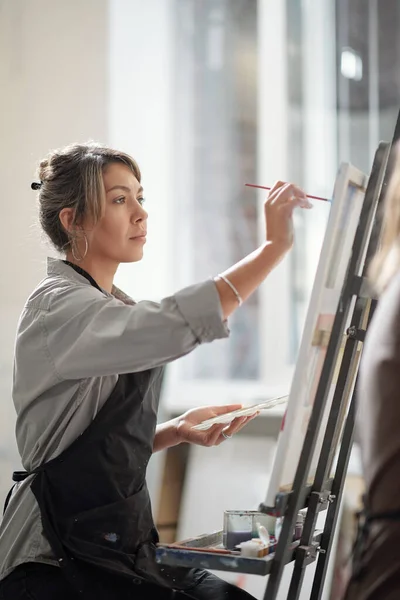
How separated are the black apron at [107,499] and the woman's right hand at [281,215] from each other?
42 centimetres

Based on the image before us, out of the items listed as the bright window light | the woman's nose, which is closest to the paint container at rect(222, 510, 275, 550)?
the woman's nose

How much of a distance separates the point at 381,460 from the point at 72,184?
927 mm

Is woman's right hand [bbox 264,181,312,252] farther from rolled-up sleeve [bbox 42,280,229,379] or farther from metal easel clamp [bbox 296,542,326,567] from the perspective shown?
metal easel clamp [bbox 296,542,326,567]

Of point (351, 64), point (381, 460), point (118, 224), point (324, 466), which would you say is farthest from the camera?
point (351, 64)

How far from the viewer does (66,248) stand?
184 cm

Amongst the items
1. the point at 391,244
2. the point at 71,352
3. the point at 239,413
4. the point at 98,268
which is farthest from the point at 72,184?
the point at 391,244

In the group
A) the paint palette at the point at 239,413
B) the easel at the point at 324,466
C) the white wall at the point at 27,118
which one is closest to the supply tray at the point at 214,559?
the easel at the point at 324,466

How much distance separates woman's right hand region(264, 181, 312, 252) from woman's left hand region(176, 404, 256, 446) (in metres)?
0.47

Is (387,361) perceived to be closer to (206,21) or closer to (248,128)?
(248,128)

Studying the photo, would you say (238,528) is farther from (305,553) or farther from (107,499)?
(107,499)

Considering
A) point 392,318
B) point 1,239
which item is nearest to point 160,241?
point 1,239

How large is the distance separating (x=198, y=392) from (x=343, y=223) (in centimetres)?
215

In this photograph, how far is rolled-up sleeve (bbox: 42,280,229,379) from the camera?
1.41 m

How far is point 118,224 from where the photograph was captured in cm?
179
